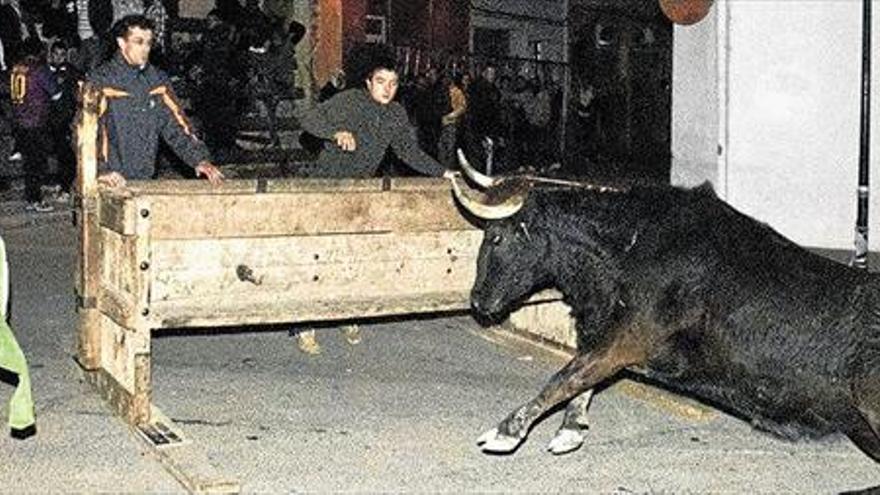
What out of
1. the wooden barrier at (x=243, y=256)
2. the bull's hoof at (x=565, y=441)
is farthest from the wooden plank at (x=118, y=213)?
the bull's hoof at (x=565, y=441)

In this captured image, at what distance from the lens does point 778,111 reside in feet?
40.9

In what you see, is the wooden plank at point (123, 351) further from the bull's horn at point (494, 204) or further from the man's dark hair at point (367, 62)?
the man's dark hair at point (367, 62)

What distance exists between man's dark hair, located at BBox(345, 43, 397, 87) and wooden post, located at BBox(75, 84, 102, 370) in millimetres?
1805

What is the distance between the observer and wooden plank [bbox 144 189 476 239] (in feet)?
22.4

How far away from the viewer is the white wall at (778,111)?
12.2m

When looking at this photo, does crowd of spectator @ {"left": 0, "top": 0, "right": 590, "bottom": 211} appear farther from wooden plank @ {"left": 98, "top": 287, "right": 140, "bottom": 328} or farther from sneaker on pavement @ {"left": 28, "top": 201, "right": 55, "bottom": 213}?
wooden plank @ {"left": 98, "top": 287, "right": 140, "bottom": 328}

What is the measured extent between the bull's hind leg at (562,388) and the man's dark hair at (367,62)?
3025 mm

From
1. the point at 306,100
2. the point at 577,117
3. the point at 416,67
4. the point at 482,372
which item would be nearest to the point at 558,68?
the point at 577,117

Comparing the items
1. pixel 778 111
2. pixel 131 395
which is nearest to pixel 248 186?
pixel 131 395

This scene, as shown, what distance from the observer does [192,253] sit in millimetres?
6797

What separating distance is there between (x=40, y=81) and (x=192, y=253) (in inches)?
367

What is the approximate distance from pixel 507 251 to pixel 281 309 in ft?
4.79

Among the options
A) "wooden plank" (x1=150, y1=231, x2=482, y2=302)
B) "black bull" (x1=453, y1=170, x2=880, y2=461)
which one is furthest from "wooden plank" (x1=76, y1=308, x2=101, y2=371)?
"black bull" (x1=453, y1=170, x2=880, y2=461)

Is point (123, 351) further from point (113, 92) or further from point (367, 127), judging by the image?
point (367, 127)
